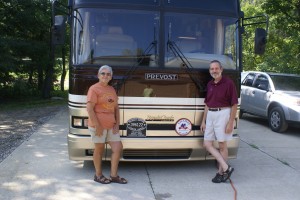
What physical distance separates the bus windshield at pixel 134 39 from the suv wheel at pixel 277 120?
16.2 ft

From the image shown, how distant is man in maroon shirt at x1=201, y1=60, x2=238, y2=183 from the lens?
18.4 ft

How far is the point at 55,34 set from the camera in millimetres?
5906

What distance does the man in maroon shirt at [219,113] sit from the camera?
5.61 m

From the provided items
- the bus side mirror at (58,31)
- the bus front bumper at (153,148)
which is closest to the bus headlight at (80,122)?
the bus front bumper at (153,148)

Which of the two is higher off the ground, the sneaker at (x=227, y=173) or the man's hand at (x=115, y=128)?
the man's hand at (x=115, y=128)

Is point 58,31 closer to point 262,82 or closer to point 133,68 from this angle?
point 133,68

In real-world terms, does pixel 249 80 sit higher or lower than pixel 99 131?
higher

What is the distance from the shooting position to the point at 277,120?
10.3 meters

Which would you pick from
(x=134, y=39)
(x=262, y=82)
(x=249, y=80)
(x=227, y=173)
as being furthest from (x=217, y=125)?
(x=249, y=80)

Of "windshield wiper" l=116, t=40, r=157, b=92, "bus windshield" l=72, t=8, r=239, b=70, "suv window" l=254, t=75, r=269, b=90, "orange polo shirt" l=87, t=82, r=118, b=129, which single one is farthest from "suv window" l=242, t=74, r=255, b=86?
"orange polo shirt" l=87, t=82, r=118, b=129

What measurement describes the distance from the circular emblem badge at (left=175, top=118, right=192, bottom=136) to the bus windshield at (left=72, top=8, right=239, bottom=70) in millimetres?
828

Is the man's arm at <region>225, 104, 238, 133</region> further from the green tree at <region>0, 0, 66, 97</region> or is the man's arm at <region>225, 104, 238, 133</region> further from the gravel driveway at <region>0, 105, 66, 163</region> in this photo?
the green tree at <region>0, 0, 66, 97</region>

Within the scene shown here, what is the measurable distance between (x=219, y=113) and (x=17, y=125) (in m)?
6.88

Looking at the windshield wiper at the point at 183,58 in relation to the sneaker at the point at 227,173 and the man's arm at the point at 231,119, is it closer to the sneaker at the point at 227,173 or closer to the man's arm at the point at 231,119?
the man's arm at the point at 231,119
